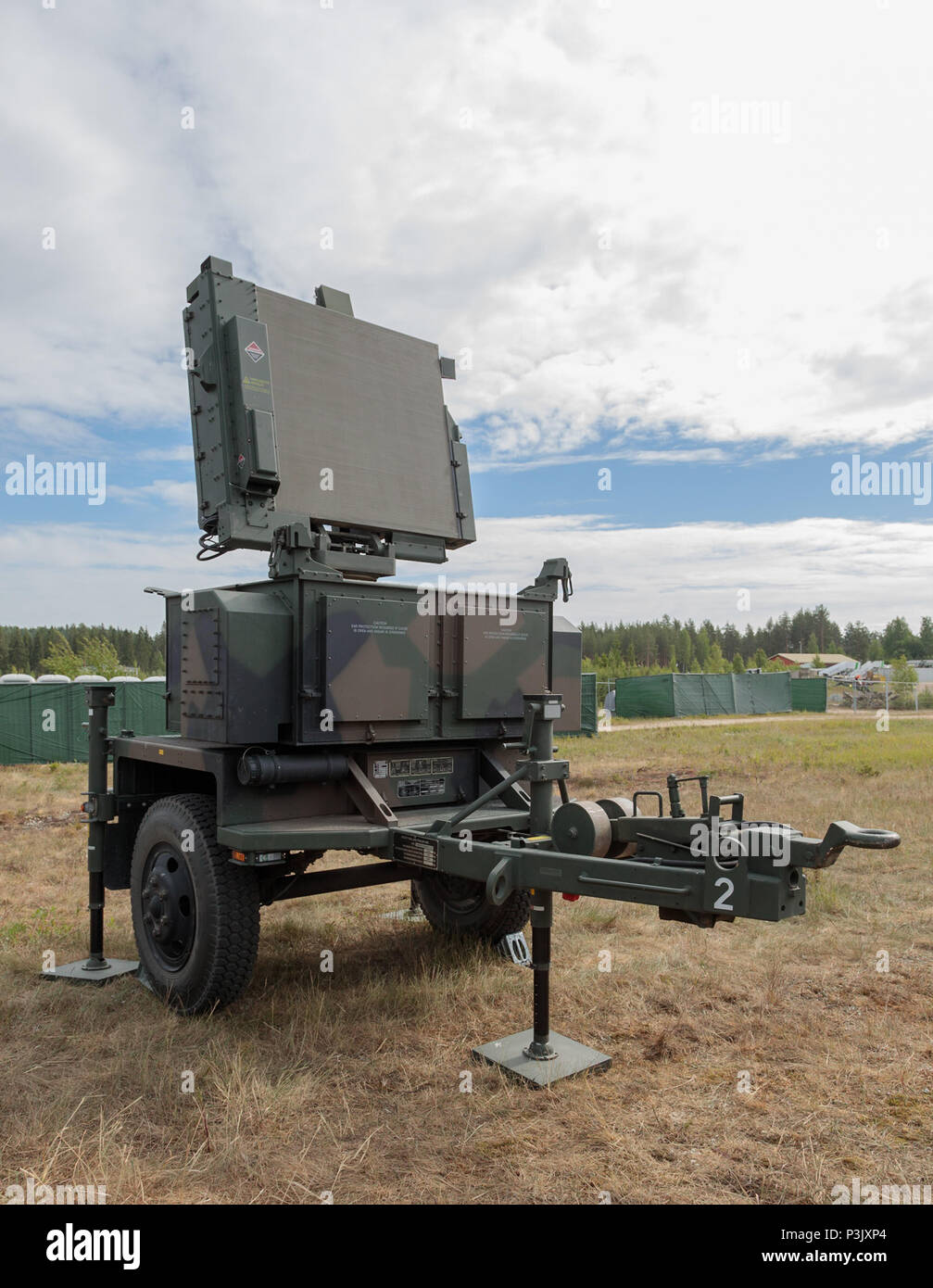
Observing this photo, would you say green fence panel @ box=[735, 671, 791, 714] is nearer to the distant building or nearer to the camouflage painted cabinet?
the camouflage painted cabinet

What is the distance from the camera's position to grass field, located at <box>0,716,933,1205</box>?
11.3 feet

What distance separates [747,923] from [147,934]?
418 centimetres

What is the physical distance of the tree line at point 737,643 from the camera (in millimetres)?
87312

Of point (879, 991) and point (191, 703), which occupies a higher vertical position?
point (191, 703)

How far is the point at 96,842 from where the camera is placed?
6125 mm

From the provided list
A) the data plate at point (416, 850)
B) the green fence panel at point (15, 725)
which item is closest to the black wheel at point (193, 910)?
the data plate at point (416, 850)

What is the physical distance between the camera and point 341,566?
18.0 feet

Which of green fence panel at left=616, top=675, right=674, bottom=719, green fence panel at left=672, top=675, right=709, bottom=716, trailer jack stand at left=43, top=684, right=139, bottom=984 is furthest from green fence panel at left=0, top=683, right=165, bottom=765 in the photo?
green fence panel at left=672, top=675, right=709, bottom=716

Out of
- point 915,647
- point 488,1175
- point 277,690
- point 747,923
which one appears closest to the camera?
point 488,1175

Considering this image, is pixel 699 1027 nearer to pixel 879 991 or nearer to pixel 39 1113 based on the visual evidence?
pixel 879 991

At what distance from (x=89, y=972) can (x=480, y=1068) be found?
2861 mm

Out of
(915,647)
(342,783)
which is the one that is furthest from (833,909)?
(915,647)

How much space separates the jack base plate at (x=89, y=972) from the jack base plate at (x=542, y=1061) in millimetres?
2577

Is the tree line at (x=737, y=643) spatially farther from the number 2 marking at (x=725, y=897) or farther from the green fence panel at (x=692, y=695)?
the number 2 marking at (x=725, y=897)
